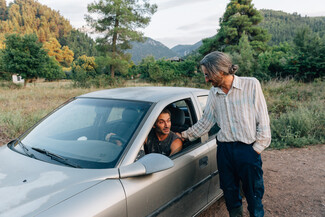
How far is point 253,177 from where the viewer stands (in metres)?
2.08

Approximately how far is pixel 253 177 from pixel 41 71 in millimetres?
27548

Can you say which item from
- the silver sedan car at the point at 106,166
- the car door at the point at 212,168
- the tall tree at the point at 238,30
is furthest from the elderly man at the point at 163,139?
the tall tree at the point at 238,30

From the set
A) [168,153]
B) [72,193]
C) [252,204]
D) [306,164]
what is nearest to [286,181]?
[306,164]

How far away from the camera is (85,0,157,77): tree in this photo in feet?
81.2

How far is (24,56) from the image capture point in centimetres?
2408

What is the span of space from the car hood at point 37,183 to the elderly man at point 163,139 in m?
0.78

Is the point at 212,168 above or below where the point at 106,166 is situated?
below

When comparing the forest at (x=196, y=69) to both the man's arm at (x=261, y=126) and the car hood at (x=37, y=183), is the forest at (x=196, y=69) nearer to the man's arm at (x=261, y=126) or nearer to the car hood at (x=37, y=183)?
the man's arm at (x=261, y=126)

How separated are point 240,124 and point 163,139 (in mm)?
818

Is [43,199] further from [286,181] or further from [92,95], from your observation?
[286,181]

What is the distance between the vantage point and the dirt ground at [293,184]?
3051 millimetres

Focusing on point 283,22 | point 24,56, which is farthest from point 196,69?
point 283,22

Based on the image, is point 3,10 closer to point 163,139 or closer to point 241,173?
point 163,139

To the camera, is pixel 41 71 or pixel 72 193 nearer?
pixel 72 193
